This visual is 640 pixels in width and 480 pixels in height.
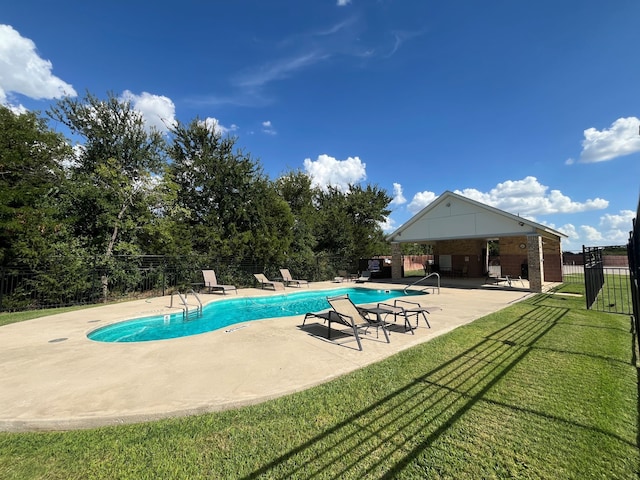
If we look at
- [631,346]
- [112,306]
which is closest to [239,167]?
[112,306]

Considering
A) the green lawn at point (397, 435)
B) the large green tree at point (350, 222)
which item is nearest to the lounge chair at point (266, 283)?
the large green tree at point (350, 222)

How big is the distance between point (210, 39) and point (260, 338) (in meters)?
13.2

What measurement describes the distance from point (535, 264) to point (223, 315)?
567 inches

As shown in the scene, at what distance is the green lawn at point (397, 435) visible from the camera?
7.55 feet

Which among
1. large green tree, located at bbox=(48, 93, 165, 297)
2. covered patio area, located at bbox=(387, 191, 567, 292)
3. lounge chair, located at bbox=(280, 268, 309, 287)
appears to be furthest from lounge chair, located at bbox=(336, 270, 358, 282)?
large green tree, located at bbox=(48, 93, 165, 297)

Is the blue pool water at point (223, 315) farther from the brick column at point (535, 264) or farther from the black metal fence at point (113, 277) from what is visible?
the brick column at point (535, 264)

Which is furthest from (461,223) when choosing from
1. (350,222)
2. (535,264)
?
(350,222)

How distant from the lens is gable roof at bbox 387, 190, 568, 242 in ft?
47.2

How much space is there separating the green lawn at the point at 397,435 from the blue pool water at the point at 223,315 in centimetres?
550

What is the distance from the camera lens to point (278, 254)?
1825 centimetres

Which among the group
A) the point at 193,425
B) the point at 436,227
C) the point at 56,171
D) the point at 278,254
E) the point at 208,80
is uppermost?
the point at 208,80

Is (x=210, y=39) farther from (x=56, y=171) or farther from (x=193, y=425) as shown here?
(x=193, y=425)

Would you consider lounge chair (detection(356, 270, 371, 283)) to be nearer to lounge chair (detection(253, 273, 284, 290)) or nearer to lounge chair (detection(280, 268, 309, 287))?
lounge chair (detection(280, 268, 309, 287))

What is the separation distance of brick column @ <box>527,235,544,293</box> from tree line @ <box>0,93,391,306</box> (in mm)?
11847
